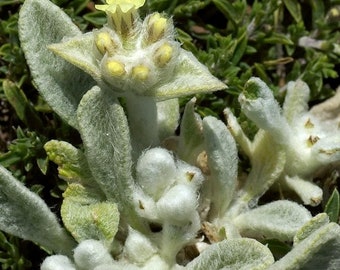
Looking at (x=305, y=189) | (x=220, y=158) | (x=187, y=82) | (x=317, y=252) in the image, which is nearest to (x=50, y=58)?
(x=187, y=82)

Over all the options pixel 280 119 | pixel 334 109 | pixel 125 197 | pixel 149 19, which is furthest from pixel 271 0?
pixel 125 197

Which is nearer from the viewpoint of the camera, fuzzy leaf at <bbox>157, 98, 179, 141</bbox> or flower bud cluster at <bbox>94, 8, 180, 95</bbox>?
flower bud cluster at <bbox>94, 8, 180, 95</bbox>

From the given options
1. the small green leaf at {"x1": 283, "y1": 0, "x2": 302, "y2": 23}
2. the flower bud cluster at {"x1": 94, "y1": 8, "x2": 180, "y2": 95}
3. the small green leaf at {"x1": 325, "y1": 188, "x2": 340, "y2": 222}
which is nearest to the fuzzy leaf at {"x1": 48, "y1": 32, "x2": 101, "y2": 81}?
the flower bud cluster at {"x1": 94, "y1": 8, "x2": 180, "y2": 95}

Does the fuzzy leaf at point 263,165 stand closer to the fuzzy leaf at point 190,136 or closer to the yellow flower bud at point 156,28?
the fuzzy leaf at point 190,136

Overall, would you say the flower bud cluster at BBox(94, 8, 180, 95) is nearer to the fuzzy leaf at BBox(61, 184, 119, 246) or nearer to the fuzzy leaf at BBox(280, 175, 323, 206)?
the fuzzy leaf at BBox(61, 184, 119, 246)

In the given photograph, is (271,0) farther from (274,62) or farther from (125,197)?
(125,197)

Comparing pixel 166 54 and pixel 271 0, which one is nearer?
pixel 166 54

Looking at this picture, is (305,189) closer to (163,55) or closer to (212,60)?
(212,60)
